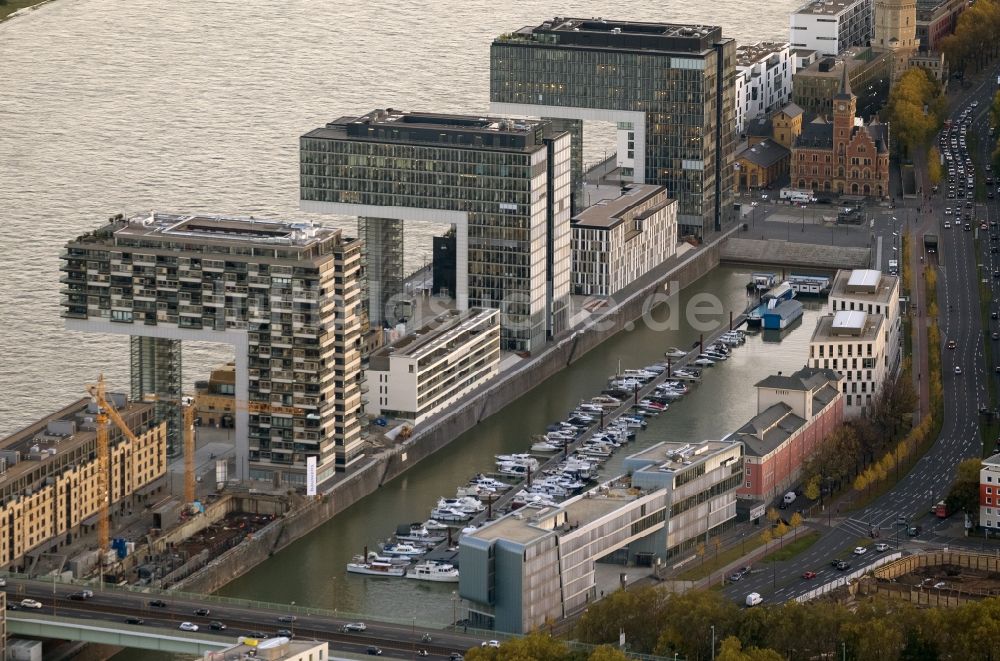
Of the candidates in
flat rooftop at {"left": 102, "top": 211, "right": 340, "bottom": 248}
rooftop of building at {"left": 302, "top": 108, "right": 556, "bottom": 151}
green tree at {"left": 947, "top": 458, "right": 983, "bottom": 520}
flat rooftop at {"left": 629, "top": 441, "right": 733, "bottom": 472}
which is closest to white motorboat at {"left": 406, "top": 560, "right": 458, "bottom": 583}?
flat rooftop at {"left": 629, "top": 441, "right": 733, "bottom": 472}

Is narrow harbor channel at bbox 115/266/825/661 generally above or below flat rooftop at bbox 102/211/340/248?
below

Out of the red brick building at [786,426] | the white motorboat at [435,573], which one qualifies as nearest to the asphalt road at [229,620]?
the white motorboat at [435,573]

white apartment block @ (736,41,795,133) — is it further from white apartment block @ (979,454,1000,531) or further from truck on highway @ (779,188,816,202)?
white apartment block @ (979,454,1000,531)

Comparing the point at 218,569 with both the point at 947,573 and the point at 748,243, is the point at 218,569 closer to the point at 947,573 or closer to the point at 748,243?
the point at 947,573

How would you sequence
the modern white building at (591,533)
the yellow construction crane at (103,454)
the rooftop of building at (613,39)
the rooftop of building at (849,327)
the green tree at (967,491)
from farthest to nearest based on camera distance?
the rooftop of building at (613,39), the rooftop of building at (849,327), the green tree at (967,491), the yellow construction crane at (103,454), the modern white building at (591,533)

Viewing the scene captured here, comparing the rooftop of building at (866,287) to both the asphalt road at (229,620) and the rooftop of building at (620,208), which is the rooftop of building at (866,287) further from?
the asphalt road at (229,620)

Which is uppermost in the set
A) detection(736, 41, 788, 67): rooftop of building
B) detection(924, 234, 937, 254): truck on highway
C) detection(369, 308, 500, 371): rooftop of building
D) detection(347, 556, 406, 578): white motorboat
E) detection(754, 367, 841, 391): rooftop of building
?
detection(736, 41, 788, 67): rooftop of building

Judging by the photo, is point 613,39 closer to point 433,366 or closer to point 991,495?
point 433,366
